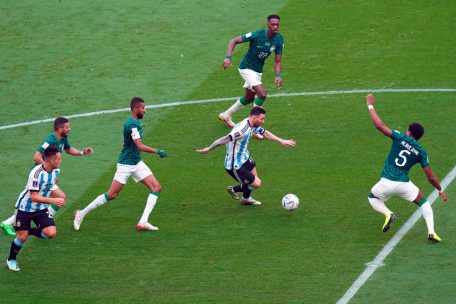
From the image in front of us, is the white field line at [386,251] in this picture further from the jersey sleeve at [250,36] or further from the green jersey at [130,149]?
the jersey sleeve at [250,36]

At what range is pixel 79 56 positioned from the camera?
27484 mm

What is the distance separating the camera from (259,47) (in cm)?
2270

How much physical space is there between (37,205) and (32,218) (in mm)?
247

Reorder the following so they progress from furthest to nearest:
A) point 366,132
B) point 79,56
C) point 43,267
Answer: point 79,56 < point 366,132 < point 43,267

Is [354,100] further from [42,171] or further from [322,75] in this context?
[42,171]

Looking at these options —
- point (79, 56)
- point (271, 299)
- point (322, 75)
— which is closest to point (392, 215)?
point (271, 299)

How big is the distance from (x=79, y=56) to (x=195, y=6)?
14.1ft

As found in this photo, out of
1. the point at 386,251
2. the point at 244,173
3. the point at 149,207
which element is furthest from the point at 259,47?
the point at 386,251

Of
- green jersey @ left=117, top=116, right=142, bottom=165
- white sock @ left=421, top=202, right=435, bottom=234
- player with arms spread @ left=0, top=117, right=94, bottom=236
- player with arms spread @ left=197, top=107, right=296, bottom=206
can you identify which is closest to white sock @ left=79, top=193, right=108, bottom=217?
player with arms spread @ left=0, top=117, right=94, bottom=236

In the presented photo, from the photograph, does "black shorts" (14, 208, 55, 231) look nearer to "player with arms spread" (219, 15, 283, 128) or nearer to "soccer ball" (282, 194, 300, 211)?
"soccer ball" (282, 194, 300, 211)

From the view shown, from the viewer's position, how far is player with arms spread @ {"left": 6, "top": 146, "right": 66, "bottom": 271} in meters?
16.9

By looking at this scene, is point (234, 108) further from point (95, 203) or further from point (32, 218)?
point (32, 218)

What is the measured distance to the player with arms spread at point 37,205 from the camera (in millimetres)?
16938

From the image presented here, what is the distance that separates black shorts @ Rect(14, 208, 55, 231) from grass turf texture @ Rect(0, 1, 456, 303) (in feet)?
2.29
